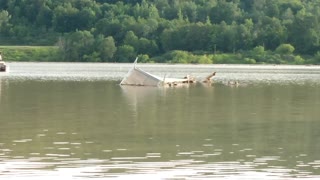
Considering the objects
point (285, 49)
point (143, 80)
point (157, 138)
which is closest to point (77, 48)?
point (285, 49)

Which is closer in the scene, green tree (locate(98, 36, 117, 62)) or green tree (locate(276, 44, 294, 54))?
green tree (locate(276, 44, 294, 54))

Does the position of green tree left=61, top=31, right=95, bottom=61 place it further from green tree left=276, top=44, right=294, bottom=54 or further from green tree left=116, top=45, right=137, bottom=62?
green tree left=276, top=44, right=294, bottom=54

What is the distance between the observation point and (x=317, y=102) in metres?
56.2

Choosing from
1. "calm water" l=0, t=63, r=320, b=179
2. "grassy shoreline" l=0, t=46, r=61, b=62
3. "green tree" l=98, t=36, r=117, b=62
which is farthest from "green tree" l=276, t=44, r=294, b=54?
"calm water" l=0, t=63, r=320, b=179

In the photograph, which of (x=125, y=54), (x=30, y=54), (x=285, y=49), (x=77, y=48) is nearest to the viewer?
(x=285, y=49)

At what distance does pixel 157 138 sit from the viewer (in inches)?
1329

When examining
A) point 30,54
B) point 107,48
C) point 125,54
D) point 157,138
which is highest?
point 157,138

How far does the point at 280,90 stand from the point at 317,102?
1598 cm

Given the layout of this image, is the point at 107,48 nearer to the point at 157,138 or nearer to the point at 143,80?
the point at 143,80

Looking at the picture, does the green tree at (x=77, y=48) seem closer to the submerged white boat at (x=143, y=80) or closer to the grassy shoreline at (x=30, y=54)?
the grassy shoreline at (x=30, y=54)

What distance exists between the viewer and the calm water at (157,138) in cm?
2639

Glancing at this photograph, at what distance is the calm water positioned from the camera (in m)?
26.4

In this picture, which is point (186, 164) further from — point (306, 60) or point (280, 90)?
point (306, 60)

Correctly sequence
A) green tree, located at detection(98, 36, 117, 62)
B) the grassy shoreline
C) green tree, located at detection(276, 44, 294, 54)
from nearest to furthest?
green tree, located at detection(276, 44, 294, 54) → the grassy shoreline → green tree, located at detection(98, 36, 117, 62)
